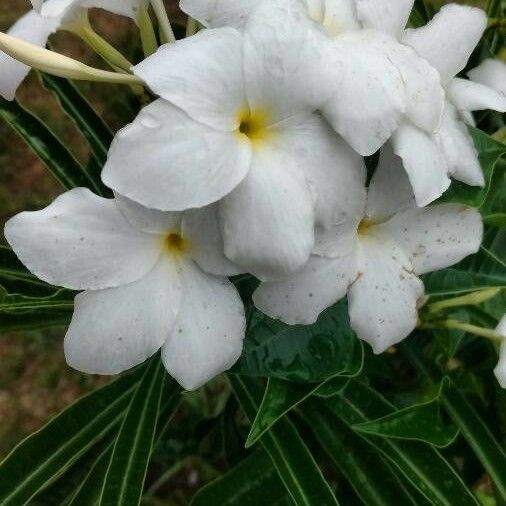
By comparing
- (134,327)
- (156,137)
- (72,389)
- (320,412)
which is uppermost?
(156,137)

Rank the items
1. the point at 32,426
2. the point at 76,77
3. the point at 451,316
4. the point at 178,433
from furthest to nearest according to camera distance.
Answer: the point at 32,426 → the point at 178,433 → the point at 451,316 → the point at 76,77

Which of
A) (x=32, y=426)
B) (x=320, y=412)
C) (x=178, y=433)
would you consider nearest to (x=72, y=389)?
(x=32, y=426)

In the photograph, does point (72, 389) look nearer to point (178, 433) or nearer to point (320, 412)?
point (178, 433)

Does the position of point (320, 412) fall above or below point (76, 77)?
below

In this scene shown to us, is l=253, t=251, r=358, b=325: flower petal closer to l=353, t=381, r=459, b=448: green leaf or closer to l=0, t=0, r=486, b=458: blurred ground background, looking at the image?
l=353, t=381, r=459, b=448: green leaf

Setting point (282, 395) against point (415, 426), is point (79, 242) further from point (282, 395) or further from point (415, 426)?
point (415, 426)

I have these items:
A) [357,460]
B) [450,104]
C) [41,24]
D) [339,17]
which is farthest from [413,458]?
[41,24]
